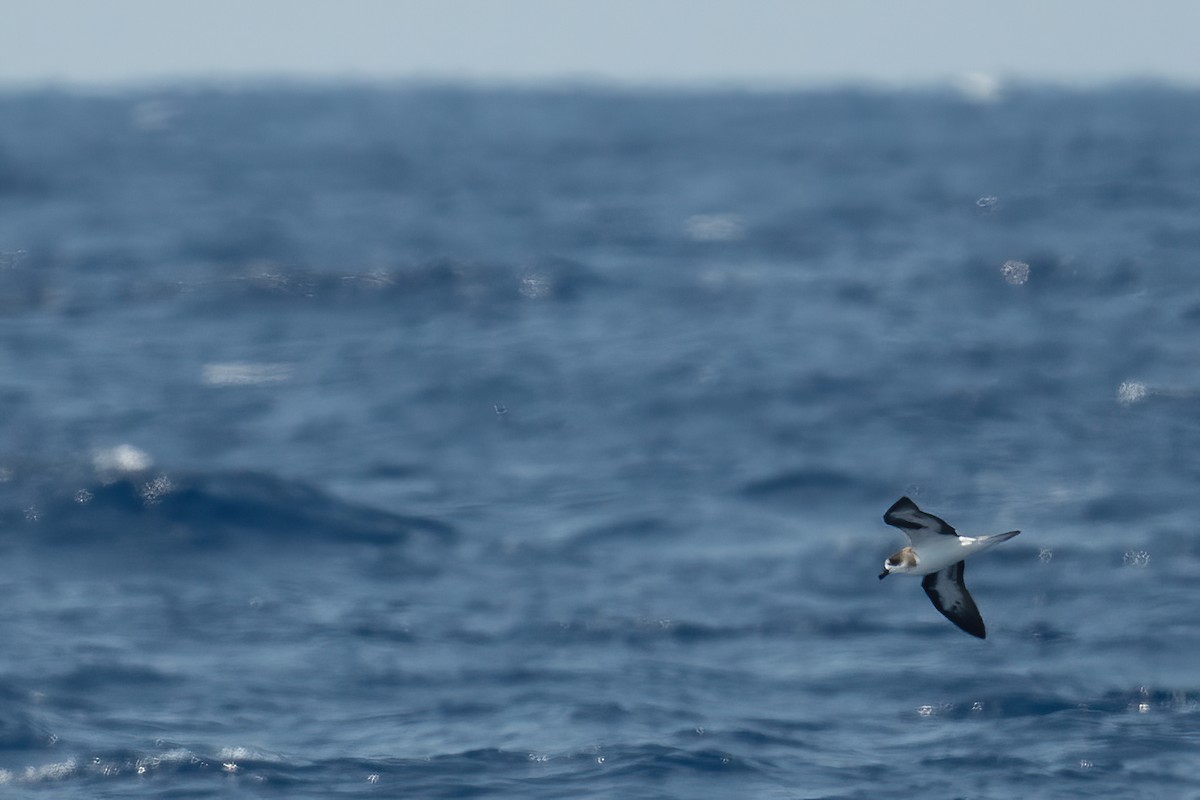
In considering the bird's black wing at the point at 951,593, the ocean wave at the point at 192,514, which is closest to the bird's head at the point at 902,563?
the bird's black wing at the point at 951,593

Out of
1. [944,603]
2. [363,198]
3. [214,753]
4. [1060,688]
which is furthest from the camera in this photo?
[363,198]

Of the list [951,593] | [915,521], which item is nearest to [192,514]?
[951,593]

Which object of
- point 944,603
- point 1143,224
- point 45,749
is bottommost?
point 45,749

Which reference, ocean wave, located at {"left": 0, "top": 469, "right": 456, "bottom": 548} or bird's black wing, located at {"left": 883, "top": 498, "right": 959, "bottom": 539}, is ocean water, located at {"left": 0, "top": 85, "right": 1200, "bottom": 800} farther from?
bird's black wing, located at {"left": 883, "top": 498, "right": 959, "bottom": 539}

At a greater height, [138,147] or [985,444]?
[138,147]

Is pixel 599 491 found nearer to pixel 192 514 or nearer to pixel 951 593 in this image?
pixel 192 514

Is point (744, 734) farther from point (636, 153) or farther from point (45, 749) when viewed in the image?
point (636, 153)

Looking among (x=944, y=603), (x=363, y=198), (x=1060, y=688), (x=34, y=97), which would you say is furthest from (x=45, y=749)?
(x=34, y=97)

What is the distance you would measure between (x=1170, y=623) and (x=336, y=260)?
28.3 metres

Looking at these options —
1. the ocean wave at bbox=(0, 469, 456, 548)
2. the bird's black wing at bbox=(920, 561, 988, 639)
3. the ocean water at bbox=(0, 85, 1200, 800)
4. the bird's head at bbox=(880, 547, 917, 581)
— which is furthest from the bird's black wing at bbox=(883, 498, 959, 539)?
the ocean wave at bbox=(0, 469, 456, 548)

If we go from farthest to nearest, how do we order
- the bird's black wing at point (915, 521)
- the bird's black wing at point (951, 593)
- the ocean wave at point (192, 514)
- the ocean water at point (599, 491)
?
1. the ocean wave at point (192, 514)
2. the ocean water at point (599, 491)
3. the bird's black wing at point (951, 593)
4. the bird's black wing at point (915, 521)

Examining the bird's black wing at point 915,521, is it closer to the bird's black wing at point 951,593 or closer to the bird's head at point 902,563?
the bird's head at point 902,563

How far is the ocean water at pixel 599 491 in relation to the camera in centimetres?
1761

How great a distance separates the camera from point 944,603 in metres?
14.3
